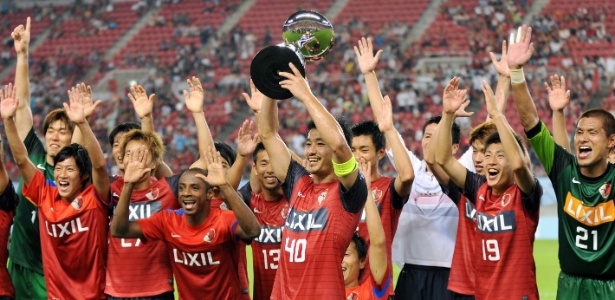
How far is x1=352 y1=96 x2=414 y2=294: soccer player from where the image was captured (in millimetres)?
6117

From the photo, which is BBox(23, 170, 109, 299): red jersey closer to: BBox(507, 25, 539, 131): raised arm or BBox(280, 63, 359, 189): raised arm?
BBox(280, 63, 359, 189): raised arm

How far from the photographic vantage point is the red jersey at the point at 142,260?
20.8ft

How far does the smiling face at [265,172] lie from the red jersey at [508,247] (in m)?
1.57

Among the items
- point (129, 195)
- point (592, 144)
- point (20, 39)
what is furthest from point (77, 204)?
point (592, 144)

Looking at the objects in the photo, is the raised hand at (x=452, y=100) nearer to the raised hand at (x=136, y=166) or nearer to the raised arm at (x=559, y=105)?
the raised arm at (x=559, y=105)

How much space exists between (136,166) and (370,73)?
6.14 ft

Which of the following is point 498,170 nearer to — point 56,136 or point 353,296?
point 353,296

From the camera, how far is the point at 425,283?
681 centimetres

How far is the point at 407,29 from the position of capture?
30.1 m

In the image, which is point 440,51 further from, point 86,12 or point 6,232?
point 6,232

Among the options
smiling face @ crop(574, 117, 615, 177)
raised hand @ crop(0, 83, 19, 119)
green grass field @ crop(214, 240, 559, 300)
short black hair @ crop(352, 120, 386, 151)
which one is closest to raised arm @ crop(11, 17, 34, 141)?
raised hand @ crop(0, 83, 19, 119)

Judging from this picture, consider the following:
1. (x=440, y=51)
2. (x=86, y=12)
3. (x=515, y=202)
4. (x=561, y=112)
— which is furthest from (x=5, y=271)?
(x=86, y=12)

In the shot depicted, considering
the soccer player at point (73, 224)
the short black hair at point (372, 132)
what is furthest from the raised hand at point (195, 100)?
the short black hair at point (372, 132)

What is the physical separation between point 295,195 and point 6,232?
2.85m
